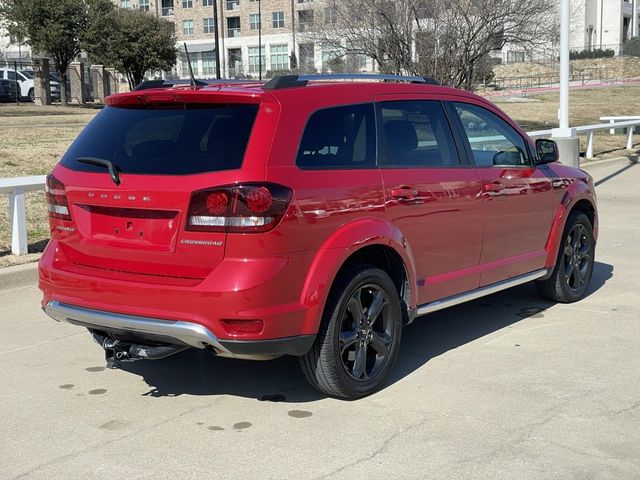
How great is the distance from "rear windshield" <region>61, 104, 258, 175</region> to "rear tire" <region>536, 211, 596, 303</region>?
3586 mm

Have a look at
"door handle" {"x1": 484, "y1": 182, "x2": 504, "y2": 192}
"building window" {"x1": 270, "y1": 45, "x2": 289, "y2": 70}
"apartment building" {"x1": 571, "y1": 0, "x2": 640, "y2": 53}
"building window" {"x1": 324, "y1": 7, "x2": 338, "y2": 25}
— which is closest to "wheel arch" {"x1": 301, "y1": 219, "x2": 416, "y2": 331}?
"door handle" {"x1": 484, "y1": 182, "x2": 504, "y2": 192}

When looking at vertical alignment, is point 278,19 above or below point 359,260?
above

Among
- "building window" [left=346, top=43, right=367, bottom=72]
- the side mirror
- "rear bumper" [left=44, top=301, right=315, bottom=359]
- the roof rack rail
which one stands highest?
"building window" [left=346, top=43, right=367, bottom=72]

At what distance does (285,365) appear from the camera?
5820 mm

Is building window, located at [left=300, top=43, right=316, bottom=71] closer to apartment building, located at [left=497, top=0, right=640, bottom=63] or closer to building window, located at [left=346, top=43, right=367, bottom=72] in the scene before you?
building window, located at [left=346, top=43, right=367, bottom=72]

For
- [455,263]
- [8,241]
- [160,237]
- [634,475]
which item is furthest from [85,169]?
[8,241]

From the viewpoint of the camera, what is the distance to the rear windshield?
4.62m

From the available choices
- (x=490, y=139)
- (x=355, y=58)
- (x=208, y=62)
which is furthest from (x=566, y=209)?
(x=208, y=62)

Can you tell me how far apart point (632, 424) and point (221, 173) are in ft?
8.48

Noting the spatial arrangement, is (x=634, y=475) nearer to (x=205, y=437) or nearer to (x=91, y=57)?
(x=205, y=437)

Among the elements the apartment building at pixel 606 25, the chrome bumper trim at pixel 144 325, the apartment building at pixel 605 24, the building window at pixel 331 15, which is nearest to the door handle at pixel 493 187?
the chrome bumper trim at pixel 144 325

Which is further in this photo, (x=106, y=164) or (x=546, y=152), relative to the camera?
(x=546, y=152)

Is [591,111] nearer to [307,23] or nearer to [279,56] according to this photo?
[307,23]

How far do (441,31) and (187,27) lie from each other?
73.1 metres
